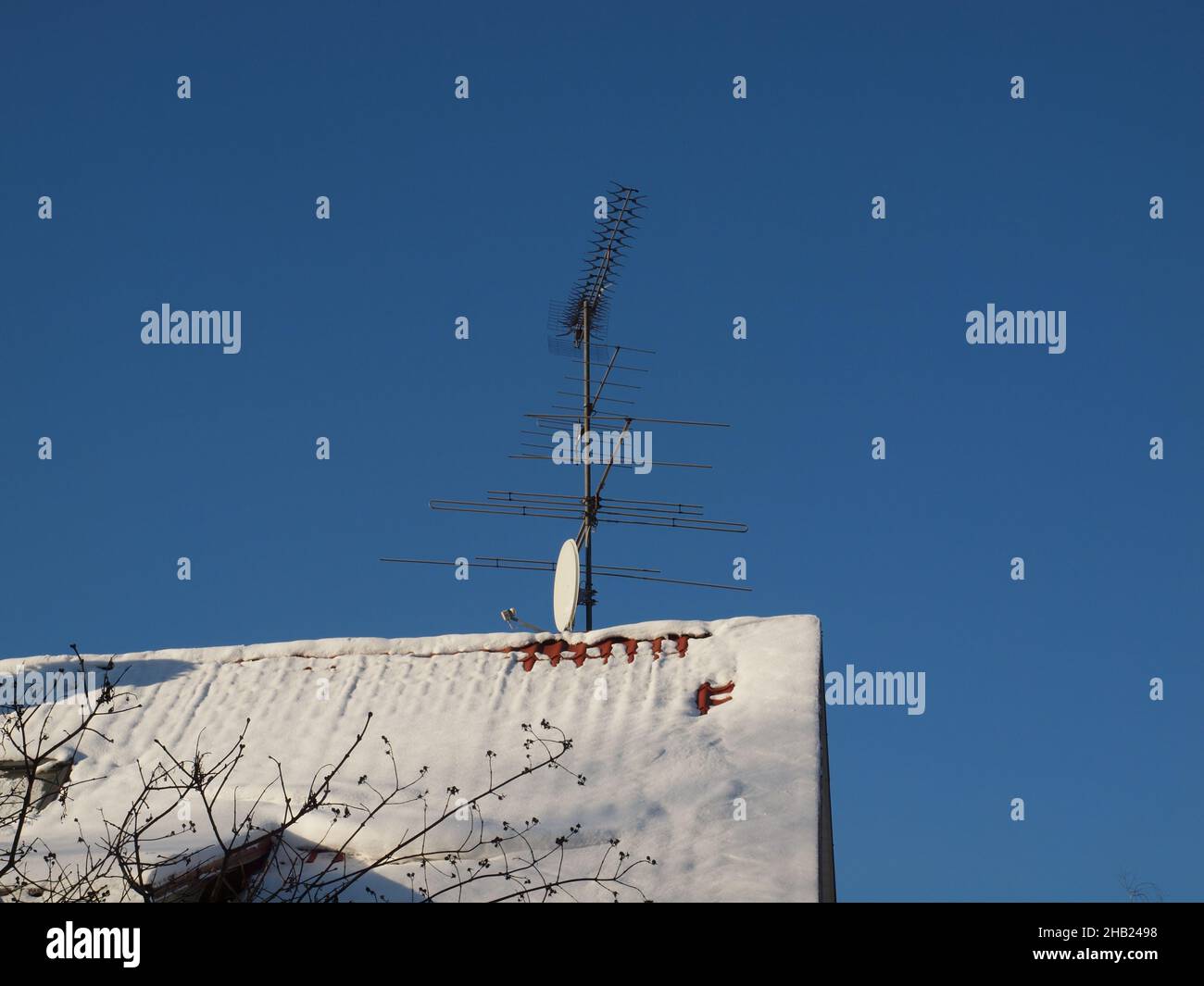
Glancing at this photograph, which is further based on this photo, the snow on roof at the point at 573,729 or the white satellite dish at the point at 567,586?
the white satellite dish at the point at 567,586

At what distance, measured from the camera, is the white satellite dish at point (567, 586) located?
466 inches

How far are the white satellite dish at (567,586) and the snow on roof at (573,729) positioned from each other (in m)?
2.47

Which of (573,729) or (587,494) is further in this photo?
(587,494)

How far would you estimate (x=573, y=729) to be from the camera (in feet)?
26.1

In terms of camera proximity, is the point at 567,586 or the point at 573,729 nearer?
the point at 573,729

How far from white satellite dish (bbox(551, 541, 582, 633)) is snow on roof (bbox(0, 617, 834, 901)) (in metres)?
2.47

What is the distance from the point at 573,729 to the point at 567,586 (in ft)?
13.5

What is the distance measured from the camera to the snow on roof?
6.55m

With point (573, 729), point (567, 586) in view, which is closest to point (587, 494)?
point (567, 586)

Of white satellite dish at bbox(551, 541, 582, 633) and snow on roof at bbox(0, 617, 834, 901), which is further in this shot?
white satellite dish at bbox(551, 541, 582, 633)

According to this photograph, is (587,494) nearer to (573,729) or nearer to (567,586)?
(567,586)
